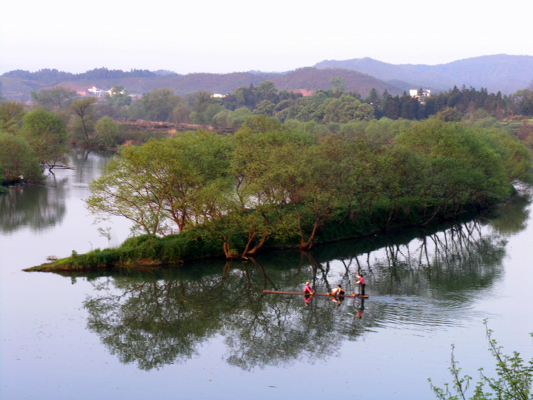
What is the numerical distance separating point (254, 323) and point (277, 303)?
3507 millimetres

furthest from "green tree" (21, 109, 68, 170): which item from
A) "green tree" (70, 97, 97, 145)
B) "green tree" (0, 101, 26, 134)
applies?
"green tree" (70, 97, 97, 145)

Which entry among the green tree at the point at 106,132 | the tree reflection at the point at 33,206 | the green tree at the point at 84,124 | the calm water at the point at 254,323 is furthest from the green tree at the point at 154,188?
the green tree at the point at 84,124

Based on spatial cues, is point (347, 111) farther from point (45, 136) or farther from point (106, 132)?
point (45, 136)

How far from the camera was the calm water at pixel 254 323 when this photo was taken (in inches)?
909

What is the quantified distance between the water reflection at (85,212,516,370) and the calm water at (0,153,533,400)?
0.11m

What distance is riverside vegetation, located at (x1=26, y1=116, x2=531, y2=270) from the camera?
4116 centimetres

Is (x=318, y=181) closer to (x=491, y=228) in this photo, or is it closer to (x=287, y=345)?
(x=287, y=345)

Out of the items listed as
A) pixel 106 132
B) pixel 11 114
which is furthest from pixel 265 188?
pixel 106 132

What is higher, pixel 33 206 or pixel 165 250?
pixel 33 206

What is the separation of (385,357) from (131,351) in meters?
12.1

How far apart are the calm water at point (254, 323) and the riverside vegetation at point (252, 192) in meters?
2.03

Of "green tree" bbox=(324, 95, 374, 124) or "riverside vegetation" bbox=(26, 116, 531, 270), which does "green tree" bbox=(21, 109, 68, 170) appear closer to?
"riverside vegetation" bbox=(26, 116, 531, 270)

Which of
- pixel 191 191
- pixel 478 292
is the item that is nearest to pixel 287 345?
pixel 478 292

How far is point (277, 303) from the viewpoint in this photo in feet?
109
